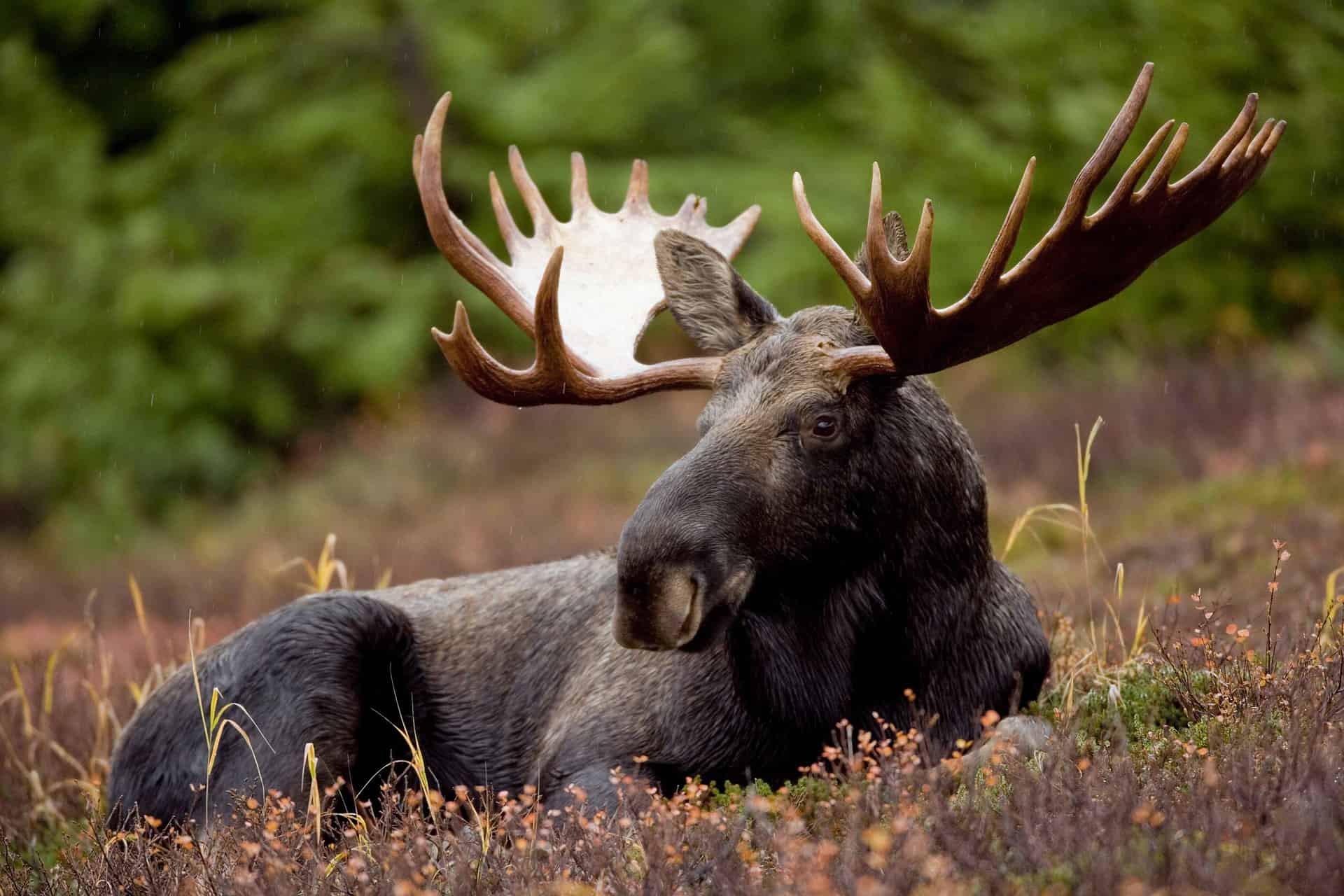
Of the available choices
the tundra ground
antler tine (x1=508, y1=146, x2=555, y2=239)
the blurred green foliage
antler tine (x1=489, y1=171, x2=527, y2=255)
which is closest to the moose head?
the tundra ground

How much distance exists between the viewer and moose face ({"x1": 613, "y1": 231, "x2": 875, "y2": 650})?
363 cm

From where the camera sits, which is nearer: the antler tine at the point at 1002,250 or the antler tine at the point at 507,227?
the antler tine at the point at 1002,250

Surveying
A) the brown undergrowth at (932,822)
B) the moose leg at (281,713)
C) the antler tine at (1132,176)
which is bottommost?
the moose leg at (281,713)

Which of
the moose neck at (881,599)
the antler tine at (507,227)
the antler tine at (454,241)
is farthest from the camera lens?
the antler tine at (507,227)

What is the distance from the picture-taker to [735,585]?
376cm

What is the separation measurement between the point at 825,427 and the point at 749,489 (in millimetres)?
295

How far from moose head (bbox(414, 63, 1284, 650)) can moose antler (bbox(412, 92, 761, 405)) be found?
11mm

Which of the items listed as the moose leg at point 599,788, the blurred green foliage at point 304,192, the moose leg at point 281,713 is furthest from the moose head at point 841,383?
the blurred green foliage at point 304,192

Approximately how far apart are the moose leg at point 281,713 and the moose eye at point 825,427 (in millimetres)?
1680

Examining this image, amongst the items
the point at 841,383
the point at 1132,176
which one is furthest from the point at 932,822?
the point at 1132,176

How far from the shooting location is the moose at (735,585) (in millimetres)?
3770

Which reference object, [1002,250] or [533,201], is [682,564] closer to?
[1002,250]

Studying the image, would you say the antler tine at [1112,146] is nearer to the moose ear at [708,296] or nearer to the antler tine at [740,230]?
the moose ear at [708,296]

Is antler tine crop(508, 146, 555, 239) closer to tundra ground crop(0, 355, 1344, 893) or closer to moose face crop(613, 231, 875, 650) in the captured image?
moose face crop(613, 231, 875, 650)
